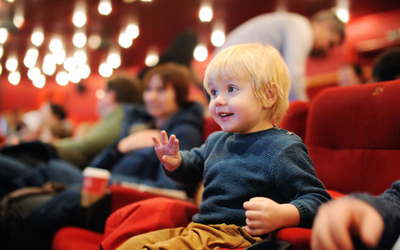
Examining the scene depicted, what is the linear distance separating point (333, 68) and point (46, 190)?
5894mm

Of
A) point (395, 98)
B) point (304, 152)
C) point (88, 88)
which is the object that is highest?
point (395, 98)

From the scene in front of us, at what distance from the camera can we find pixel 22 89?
501 inches

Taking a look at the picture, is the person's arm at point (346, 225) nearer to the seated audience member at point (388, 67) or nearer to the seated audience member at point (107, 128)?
the seated audience member at point (388, 67)

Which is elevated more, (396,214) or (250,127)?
(250,127)

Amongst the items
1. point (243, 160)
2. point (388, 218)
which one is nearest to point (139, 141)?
point (243, 160)

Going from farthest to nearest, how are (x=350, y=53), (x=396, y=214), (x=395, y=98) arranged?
(x=350, y=53) → (x=395, y=98) → (x=396, y=214)

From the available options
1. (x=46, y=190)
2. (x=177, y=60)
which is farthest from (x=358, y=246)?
(x=177, y=60)

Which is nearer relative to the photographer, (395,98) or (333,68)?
(395,98)

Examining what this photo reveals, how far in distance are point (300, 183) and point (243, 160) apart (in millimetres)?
198

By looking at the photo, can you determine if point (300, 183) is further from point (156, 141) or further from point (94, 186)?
point (94, 186)

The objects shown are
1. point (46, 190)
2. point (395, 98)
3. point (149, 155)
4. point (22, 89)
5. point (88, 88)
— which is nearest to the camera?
point (395, 98)

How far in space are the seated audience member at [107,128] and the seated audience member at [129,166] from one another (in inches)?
17.5

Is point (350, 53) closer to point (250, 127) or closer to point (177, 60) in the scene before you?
point (177, 60)

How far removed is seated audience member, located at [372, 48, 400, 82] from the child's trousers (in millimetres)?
1232
